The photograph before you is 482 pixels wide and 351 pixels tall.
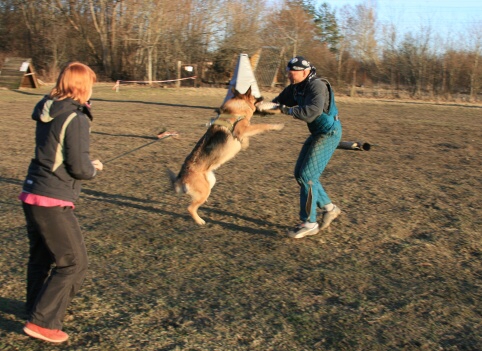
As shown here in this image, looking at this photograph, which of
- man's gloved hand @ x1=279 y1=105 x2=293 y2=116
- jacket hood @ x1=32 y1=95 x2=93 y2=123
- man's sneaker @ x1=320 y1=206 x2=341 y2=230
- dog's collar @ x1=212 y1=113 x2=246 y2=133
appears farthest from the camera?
dog's collar @ x1=212 y1=113 x2=246 y2=133

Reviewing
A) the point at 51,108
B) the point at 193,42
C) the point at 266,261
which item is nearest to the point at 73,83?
the point at 51,108

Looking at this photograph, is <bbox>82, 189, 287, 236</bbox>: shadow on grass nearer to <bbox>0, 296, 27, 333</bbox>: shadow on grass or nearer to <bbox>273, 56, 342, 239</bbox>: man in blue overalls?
<bbox>273, 56, 342, 239</bbox>: man in blue overalls

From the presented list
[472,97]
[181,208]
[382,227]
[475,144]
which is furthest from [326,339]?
[472,97]

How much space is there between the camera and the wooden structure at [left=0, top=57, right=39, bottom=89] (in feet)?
70.0

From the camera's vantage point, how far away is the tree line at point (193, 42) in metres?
27.7

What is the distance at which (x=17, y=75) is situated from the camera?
70.2ft

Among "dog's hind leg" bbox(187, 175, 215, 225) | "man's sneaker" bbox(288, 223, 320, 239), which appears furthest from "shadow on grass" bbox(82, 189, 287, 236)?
"man's sneaker" bbox(288, 223, 320, 239)

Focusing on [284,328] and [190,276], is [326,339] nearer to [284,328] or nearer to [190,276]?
[284,328]

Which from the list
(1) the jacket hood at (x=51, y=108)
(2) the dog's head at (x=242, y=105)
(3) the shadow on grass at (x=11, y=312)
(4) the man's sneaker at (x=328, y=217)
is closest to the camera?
(1) the jacket hood at (x=51, y=108)

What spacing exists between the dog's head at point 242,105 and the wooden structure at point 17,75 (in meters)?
18.8

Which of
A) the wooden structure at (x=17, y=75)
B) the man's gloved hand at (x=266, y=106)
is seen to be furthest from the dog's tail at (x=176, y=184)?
the wooden structure at (x=17, y=75)

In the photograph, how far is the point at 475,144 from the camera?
1051 cm

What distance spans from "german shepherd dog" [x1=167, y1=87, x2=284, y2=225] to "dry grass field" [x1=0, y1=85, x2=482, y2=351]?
0.34 meters

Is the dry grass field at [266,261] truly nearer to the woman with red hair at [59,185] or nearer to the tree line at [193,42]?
the woman with red hair at [59,185]
